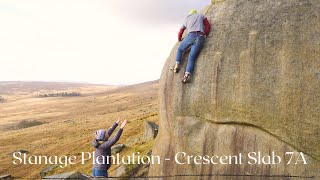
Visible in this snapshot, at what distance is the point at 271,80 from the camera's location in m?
10.4

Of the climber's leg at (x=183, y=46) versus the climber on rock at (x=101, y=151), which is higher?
the climber's leg at (x=183, y=46)

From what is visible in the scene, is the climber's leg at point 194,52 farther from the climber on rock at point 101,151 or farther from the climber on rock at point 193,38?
the climber on rock at point 101,151

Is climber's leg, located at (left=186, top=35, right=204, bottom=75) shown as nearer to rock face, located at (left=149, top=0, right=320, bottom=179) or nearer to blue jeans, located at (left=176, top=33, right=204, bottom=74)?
blue jeans, located at (left=176, top=33, right=204, bottom=74)

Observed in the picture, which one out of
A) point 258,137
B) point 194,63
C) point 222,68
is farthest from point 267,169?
point 194,63

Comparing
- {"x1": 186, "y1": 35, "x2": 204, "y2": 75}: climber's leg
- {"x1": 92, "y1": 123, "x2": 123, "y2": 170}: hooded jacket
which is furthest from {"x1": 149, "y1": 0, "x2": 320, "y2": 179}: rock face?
{"x1": 92, "y1": 123, "x2": 123, "y2": 170}: hooded jacket

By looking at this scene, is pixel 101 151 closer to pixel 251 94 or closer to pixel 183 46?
pixel 183 46

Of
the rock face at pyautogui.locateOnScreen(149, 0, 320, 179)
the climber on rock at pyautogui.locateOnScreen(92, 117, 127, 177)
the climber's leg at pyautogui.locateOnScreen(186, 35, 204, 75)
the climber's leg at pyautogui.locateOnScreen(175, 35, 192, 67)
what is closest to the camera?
the rock face at pyautogui.locateOnScreen(149, 0, 320, 179)

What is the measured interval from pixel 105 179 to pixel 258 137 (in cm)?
564

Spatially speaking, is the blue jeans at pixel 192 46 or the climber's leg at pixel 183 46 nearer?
the blue jeans at pixel 192 46

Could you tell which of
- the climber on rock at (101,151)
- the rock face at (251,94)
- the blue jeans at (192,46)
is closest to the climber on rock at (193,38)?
the blue jeans at (192,46)

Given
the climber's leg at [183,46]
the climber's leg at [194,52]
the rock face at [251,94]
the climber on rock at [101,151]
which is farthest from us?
the climber's leg at [183,46]

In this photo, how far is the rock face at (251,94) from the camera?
10125 mm

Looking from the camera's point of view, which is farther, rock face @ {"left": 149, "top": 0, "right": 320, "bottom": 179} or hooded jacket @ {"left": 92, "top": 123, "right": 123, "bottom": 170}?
hooded jacket @ {"left": 92, "top": 123, "right": 123, "bottom": 170}

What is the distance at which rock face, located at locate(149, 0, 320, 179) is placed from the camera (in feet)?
33.2
